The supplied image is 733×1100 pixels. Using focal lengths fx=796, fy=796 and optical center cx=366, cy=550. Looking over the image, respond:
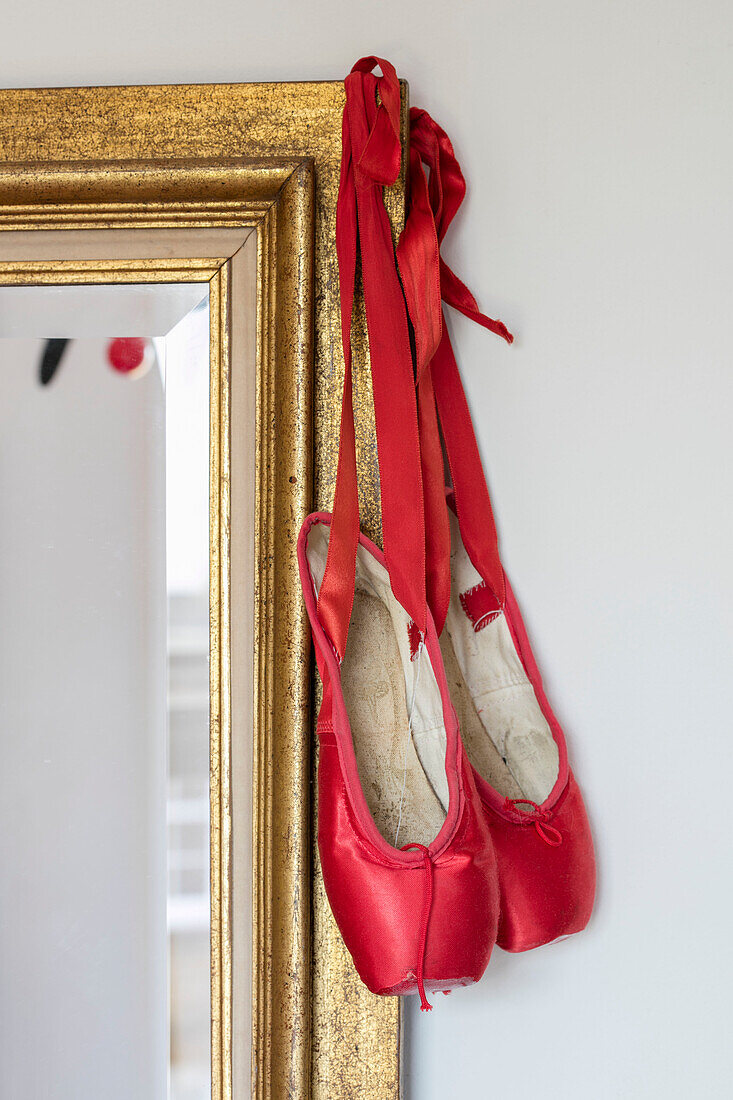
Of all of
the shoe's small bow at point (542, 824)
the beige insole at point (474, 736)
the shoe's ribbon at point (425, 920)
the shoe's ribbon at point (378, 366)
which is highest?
the shoe's ribbon at point (378, 366)

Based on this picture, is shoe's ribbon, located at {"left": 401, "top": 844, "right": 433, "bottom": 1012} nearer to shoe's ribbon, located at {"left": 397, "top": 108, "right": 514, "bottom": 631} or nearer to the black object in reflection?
shoe's ribbon, located at {"left": 397, "top": 108, "right": 514, "bottom": 631}

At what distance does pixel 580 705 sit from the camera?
56 cm

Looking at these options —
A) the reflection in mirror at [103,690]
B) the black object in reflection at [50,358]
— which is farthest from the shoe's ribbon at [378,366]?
the black object in reflection at [50,358]

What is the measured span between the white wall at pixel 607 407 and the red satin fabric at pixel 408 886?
0.41ft

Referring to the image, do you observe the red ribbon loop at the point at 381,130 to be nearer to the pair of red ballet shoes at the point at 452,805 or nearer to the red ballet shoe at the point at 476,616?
the red ballet shoe at the point at 476,616

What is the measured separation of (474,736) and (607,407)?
247 mm

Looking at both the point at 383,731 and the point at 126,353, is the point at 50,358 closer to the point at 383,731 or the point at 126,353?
the point at 126,353

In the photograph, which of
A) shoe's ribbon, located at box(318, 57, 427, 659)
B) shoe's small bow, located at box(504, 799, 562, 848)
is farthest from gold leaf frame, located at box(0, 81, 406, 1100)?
shoe's small bow, located at box(504, 799, 562, 848)

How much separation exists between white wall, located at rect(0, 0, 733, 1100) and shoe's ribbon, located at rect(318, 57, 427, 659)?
7 centimetres

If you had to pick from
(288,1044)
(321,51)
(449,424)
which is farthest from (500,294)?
(288,1044)

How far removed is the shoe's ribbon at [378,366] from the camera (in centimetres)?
49

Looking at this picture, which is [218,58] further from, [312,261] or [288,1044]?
[288,1044]

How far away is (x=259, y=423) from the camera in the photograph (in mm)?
529

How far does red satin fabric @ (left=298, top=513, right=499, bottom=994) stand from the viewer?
44 centimetres
